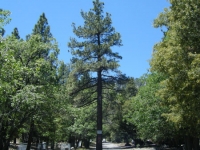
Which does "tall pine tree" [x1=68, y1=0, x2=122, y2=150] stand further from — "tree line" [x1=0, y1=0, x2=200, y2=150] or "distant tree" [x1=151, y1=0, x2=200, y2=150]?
"distant tree" [x1=151, y1=0, x2=200, y2=150]

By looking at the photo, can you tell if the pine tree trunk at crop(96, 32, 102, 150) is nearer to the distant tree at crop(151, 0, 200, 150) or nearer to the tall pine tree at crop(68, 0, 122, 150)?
the tall pine tree at crop(68, 0, 122, 150)

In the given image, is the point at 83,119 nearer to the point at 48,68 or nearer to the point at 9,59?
the point at 48,68

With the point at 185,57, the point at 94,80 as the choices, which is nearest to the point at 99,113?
the point at 94,80

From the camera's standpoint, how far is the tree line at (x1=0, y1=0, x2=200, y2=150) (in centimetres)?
1202

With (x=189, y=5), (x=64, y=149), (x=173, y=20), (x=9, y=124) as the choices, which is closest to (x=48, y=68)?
(x=9, y=124)

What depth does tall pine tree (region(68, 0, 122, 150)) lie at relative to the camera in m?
29.1

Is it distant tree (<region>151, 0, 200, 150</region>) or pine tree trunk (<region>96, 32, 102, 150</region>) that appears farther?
pine tree trunk (<region>96, 32, 102, 150</region>)

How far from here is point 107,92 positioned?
31172mm

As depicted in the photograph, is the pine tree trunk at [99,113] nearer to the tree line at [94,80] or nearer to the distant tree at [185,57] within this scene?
the tree line at [94,80]

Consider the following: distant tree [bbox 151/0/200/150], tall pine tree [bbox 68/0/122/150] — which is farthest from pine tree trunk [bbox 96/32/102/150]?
distant tree [bbox 151/0/200/150]

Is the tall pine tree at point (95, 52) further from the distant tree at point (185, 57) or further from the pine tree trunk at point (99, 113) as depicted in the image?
the distant tree at point (185, 57)

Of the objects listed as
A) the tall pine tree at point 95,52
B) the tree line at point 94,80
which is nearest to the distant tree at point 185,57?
the tree line at point 94,80

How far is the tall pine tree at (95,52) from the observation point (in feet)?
95.5

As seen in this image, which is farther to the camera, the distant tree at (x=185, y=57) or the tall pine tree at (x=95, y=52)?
the tall pine tree at (x=95, y=52)
